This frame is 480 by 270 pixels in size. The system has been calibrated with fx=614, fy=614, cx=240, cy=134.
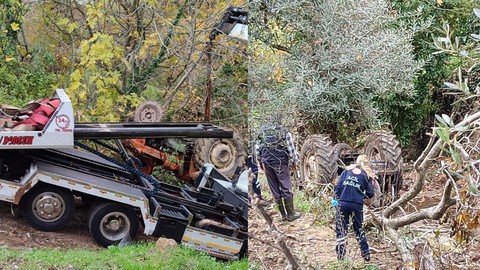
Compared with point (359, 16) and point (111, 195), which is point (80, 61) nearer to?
point (111, 195)

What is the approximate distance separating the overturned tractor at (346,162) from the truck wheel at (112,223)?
0.64 metres

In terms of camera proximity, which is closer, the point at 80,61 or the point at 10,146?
the point at 10,146

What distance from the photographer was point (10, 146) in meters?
2.05

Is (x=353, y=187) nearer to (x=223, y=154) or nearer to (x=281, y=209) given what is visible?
(x=281, y=209)

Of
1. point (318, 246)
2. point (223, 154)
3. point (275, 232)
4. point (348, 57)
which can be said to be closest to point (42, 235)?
point (223, 154)

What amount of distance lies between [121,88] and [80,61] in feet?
0.59

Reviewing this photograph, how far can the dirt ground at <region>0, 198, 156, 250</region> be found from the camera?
215 cm

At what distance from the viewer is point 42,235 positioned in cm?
219

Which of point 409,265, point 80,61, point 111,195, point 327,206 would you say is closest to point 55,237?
point 111,195

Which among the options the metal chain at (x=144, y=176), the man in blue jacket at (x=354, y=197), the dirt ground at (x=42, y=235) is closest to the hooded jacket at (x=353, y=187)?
the man in blue jacket at (x=354, y=197)

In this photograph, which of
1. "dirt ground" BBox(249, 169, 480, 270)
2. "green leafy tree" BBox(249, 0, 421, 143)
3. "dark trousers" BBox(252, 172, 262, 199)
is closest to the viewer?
"green leafy tree" BBox(249, 0, 421, 143)

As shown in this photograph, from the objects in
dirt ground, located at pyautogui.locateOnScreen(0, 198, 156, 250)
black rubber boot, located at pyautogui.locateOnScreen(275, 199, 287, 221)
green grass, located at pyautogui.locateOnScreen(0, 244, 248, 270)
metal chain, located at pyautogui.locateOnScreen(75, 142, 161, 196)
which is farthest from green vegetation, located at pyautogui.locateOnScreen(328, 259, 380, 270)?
dirt ground, located at pyautogui.locateOnScreen(0, 198, 156, 250)

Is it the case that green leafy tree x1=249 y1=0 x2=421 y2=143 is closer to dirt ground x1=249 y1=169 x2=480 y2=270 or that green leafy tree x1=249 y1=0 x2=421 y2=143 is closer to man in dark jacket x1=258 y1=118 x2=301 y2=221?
man in dark jacket x1=258 y1=118 x2=301 y2=221

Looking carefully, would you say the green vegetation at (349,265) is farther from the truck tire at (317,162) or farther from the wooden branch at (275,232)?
the truck tire at (317,162)
